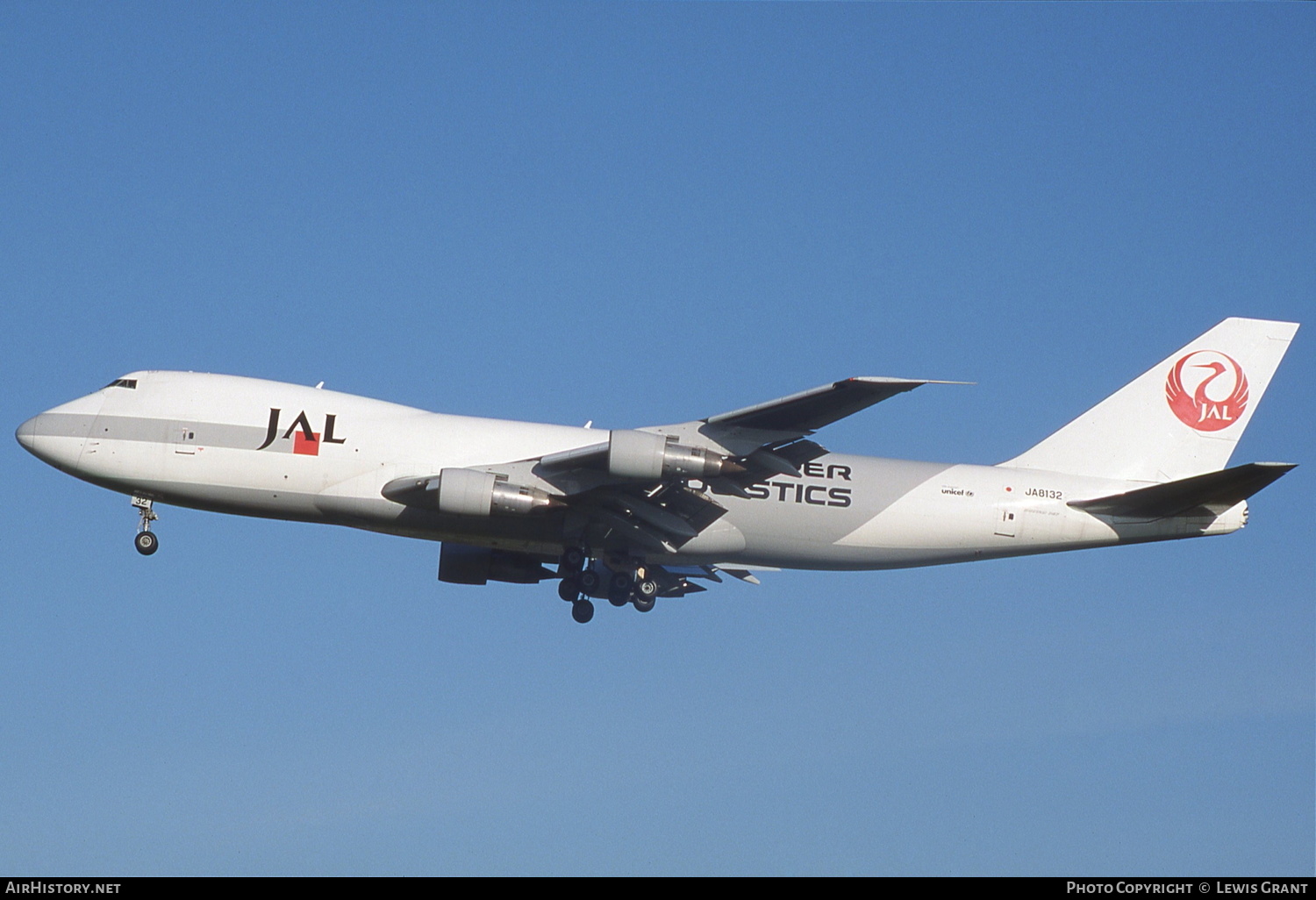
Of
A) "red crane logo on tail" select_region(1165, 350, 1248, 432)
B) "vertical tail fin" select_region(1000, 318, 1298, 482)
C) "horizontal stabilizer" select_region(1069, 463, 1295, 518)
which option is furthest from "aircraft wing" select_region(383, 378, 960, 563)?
"red crane logo on tail" select_region(1165, 350, 1248, 432)

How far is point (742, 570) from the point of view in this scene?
38875 mm

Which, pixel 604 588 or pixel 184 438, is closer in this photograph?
pixel 184 438

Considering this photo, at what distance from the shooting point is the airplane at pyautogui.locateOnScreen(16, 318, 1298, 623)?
115 ft

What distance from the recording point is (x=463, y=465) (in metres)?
35.7

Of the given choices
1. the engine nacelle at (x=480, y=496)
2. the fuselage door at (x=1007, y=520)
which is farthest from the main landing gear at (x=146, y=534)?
the fuselage door at (x=1007, y=520)

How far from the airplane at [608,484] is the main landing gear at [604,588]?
0.15 ft

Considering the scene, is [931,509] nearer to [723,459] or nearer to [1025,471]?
[1025,471]

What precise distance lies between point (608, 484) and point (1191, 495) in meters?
13.9

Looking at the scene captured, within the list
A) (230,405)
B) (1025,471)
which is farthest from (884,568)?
(230,405)

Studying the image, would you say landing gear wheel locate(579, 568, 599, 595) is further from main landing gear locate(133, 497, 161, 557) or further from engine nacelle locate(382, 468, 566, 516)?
main landing gear locate(133, 497, 161, 557)

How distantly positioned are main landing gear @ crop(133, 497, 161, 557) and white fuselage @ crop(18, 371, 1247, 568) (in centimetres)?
83

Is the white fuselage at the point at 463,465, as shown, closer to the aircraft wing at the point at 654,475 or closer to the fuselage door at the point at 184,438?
the fuselage door at the point at 184,438

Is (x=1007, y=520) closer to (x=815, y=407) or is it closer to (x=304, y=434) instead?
(x=815, y=407)

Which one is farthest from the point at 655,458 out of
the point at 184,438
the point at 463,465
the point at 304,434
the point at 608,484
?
the point at 184,438
